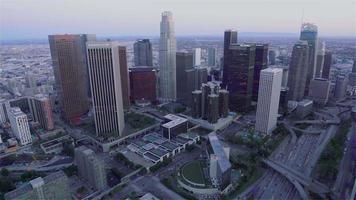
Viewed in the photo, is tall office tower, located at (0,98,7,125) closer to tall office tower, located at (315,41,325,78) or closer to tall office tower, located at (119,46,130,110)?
tall office tower, located at (119,46,130,110)

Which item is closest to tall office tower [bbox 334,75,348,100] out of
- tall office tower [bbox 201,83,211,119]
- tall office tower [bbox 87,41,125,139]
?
tall office tower [bbox 201,83,211,119]

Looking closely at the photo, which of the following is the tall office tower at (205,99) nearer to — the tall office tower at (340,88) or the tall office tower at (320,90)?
the tall office tower at (320,90)

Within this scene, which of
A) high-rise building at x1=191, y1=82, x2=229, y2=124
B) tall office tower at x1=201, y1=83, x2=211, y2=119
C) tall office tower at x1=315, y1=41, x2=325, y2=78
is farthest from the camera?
tall office tower at x1=315, y1=41, x2=325, y2=78

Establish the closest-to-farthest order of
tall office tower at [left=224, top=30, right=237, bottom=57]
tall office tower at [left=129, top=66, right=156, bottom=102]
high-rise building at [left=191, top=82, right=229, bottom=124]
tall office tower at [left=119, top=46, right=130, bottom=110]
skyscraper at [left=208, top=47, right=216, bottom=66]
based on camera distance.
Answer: high-rise building at [left=191, top=82, right=229, bottom=124]
tall office tower at [left=119, top=46, right=130, bottom=110]
tall office tower at [left=129, top=66, right=156, bottom=102]
tall office tower at [left=224, top=30, right=237, bottom=57]
skyscraper at [left=208, top=47, right=216, bottom=66]

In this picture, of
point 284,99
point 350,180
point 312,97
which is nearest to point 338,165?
point 350,180

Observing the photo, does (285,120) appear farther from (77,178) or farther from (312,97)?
(77,178)

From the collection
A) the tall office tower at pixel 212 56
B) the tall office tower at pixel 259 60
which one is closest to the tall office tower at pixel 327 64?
the tall office tower at pixel 259 60

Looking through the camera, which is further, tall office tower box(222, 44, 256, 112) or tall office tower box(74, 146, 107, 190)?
tall office tower box(222, 44, 256, 112)

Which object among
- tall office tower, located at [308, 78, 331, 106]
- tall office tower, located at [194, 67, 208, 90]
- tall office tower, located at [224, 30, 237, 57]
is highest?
tall office tower, located at [224, 30, 237, 57]
